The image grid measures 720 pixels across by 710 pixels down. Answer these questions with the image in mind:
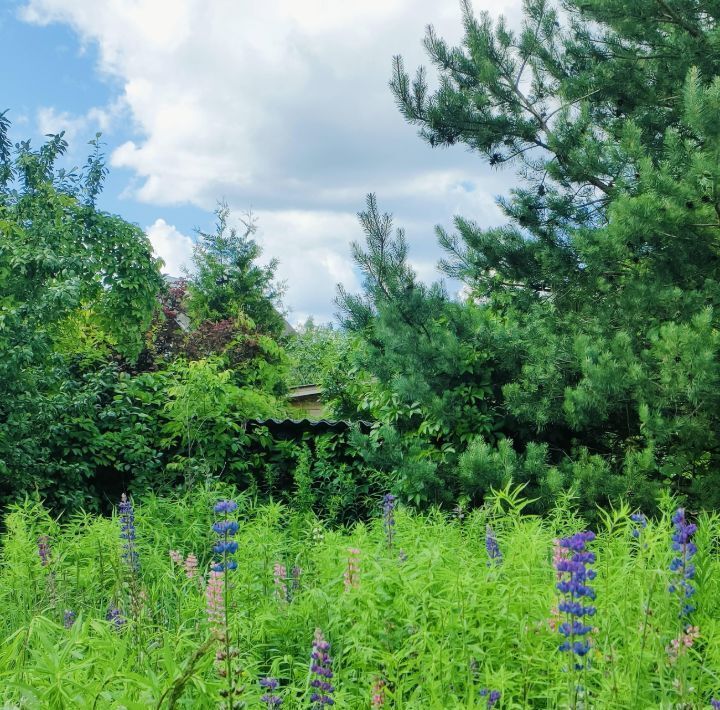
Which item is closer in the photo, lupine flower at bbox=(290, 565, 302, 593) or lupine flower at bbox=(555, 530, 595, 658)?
lupine flower at bbox=(555, 530, 595, 658)

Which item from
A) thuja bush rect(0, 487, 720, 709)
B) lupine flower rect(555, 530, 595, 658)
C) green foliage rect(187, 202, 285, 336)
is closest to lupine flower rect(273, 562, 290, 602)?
thuja bush rect(0, 487, 720, 709)

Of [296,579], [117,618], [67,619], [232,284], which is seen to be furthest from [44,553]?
[232,284]

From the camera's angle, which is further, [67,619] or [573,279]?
[573,279]

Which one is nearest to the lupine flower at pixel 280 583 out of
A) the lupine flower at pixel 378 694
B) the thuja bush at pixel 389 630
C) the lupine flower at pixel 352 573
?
the thuja bush at pixel 389 630

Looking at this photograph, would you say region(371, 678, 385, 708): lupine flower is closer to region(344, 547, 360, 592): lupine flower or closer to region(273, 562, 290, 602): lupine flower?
region(344, 547, 360, 592): lupine flower

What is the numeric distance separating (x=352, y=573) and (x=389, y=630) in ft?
1.14

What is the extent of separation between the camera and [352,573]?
3197 mm

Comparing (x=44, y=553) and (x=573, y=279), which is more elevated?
(x=573, y=279)

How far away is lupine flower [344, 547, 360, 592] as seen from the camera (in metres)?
3.09

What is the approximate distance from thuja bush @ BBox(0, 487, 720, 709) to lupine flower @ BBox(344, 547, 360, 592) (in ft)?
0.05

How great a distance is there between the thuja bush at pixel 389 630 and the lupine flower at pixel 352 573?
1 centimetres

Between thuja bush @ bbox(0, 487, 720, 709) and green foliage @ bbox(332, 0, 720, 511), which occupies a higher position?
green foliage @ bbox(332, 0, 720, 511)

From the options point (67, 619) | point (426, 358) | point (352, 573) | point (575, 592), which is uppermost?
point (426, 358)

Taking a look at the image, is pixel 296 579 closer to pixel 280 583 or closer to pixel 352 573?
pixel 280 583
